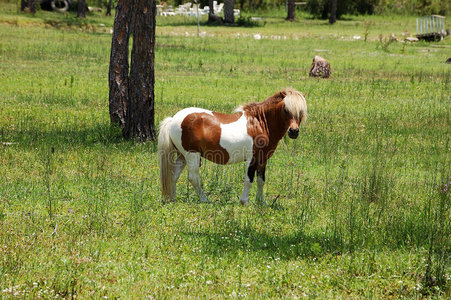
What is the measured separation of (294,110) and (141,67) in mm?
4895

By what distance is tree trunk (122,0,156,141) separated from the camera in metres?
12.1

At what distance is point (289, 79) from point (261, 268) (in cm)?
1628

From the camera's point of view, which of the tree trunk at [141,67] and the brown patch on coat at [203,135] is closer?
the brown patch on coat at [203,135]

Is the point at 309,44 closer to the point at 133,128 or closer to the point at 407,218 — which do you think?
the point at 133,128

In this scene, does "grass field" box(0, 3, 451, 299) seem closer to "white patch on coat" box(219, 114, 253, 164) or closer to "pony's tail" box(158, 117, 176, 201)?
"pony's tail" box(158, 117, 176, 201)

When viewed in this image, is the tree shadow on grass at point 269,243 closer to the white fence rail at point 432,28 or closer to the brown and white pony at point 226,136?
the brown and white pony at point 226,136

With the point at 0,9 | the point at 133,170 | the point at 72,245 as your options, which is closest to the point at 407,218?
the point at 72,245

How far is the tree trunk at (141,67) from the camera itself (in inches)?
476

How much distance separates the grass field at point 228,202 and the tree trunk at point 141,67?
0.71 meters

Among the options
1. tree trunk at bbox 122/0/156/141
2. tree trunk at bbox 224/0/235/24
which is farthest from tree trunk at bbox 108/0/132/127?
tree trunk at bbox 224/0/235/24

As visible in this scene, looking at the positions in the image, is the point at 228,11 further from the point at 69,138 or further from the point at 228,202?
the point at 228,202

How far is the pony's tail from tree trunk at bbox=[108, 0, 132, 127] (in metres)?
4.91

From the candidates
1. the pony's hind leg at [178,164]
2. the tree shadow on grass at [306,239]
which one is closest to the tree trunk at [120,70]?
the pony's hind leg at [178,164]

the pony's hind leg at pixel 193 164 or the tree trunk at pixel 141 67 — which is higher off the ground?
the tree trunk at pixel 141 67
